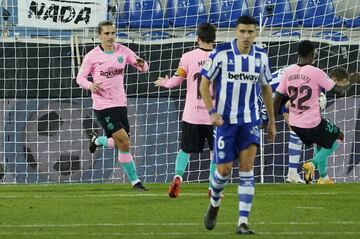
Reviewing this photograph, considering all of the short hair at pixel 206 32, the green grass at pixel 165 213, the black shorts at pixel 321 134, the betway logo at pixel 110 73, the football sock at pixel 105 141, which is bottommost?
the green grass at pixel 165 213

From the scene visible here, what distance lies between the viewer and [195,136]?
14.3 m

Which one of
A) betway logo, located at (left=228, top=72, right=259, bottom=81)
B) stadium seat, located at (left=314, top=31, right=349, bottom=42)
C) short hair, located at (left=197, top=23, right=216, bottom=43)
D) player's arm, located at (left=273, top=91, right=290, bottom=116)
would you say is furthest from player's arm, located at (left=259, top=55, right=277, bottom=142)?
stadium seat, located at (left=314, top=31, right=349, bottom=42)

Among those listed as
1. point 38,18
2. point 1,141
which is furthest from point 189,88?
point 1,141

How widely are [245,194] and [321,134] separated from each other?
18.7ft

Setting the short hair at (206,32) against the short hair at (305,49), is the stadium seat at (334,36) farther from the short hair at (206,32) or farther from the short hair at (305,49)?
the short hair at (206,32)

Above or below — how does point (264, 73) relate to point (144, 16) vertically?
below

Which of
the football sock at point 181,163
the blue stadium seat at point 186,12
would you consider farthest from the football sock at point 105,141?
the blue stadium seat at point 186,12

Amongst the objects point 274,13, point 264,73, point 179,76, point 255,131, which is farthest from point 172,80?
point 274,13

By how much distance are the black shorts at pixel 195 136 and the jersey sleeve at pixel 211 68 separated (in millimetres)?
3923

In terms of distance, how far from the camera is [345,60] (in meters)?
21.0

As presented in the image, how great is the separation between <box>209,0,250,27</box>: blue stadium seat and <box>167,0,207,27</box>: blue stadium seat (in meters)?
0.30

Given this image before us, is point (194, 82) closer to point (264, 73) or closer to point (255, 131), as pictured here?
point (264, 73)

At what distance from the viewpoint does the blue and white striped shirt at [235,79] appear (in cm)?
1034

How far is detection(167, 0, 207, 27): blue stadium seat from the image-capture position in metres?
23.5
